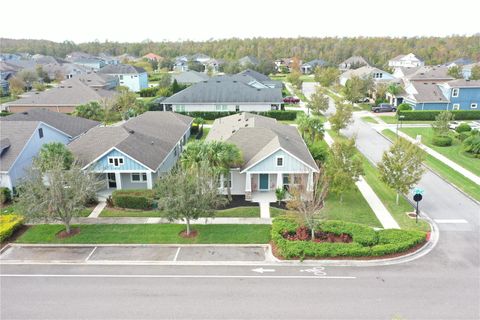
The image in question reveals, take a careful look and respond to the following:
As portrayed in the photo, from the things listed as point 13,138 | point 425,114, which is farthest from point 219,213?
point 425,114

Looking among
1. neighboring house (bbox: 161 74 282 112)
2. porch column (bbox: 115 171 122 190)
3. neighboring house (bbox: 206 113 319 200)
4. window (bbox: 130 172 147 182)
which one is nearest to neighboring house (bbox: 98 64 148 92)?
neighboring house (bbox: 161 74 282 112)

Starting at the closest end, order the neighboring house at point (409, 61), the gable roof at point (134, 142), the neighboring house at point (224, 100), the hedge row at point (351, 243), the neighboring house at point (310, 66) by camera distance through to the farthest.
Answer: the hedge row at point (351, 243)
the gable roof at point (134, 142)
the neighboring house at point (224, 100)
the neighboring house at point (409, 61)
the neighboring house at point (310, 66)

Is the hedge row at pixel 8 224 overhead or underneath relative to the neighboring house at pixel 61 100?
underneath

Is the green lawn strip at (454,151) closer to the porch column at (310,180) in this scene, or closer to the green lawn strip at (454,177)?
the green lawn strip at (454,177)

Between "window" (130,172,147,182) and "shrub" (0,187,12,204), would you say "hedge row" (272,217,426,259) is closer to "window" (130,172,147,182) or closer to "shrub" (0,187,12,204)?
"window" (130,172,147,182)

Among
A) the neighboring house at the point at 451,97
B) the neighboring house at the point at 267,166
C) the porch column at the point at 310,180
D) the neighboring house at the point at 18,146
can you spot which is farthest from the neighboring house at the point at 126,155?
the neighboring house at the point at 451,97

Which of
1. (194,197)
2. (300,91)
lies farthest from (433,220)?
(300,91)

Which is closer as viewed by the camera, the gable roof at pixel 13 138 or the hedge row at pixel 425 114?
the gable roof at pixel 13 138

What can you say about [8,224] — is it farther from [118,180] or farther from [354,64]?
[354,64]
